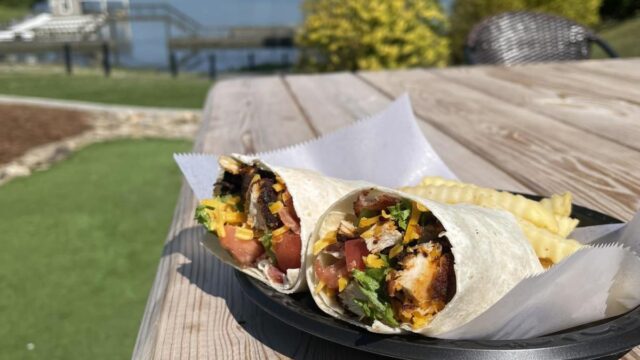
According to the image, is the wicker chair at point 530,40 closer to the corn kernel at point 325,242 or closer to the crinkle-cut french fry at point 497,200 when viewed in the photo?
the crinkle-cut french fry at point 497,200

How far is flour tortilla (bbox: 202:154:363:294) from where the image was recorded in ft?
3.48

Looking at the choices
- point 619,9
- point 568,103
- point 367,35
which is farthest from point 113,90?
point 619,9

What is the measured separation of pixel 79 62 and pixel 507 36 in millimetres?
15663

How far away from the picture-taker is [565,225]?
3.92ft

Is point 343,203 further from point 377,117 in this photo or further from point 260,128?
point 260,128

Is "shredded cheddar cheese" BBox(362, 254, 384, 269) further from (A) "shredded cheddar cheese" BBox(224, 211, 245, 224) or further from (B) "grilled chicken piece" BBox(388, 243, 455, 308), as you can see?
(A) "shredded cheddar cheese" BBox(224, 211, 245, 224)

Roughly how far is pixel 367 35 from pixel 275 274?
23.7 ft

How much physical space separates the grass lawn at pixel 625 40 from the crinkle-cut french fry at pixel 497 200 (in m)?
11.4

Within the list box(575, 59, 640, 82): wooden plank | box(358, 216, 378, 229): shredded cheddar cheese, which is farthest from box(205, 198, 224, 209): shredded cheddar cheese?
box(575, 59, 640, 82): wooden plank

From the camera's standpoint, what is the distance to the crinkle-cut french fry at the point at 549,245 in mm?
1041

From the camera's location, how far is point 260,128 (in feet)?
8.77

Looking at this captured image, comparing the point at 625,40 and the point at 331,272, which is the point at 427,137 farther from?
the point at 625,40

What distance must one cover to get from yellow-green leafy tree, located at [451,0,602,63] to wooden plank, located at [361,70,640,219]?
8421mm

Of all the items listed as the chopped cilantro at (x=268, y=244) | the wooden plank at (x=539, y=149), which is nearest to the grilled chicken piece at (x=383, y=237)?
the chopped cilantro at (x=268, y=244)
